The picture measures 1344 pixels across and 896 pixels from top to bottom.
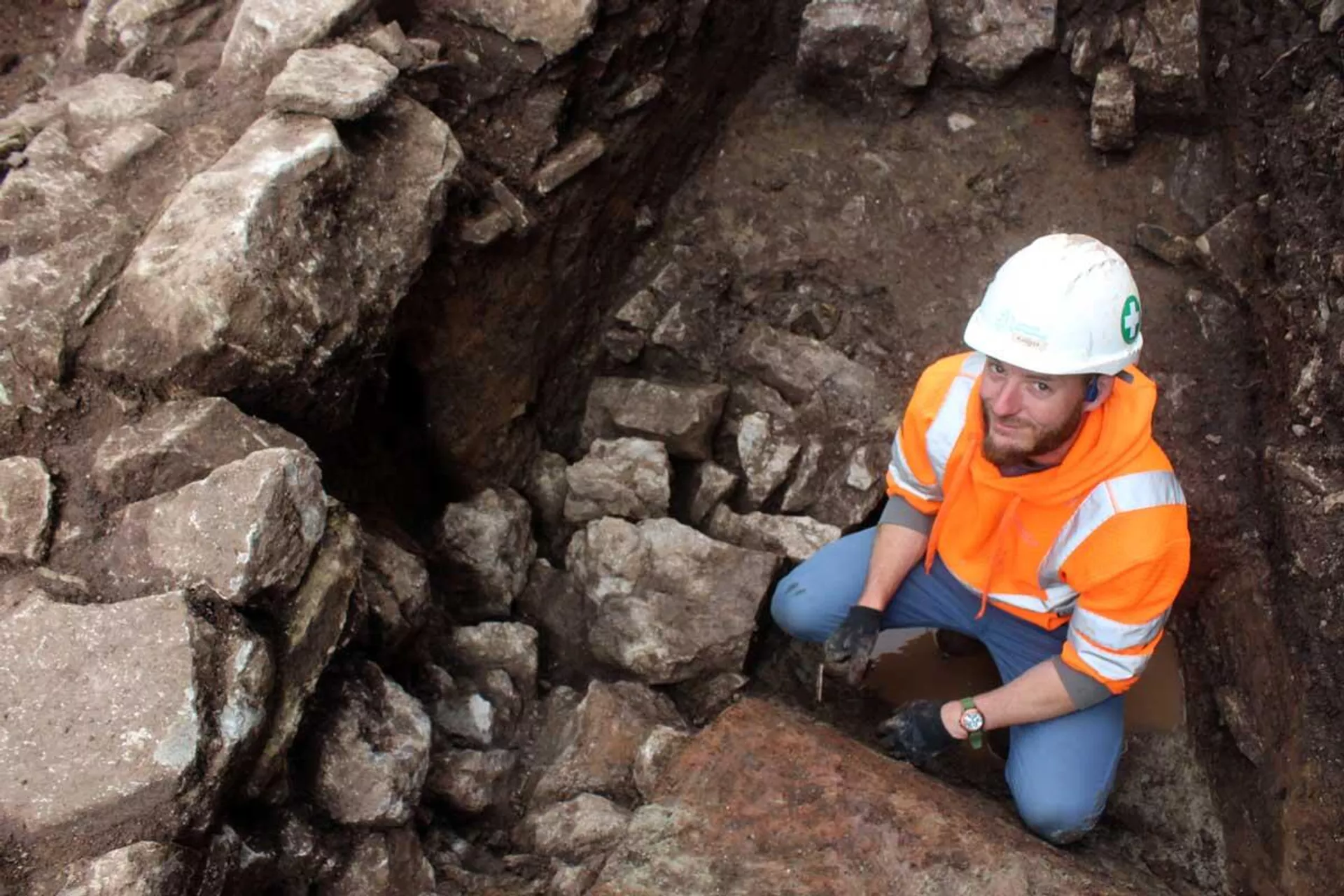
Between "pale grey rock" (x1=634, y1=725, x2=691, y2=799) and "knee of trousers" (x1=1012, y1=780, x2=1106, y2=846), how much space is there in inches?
37.3

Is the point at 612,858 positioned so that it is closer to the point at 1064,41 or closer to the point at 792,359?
the point at 792,359

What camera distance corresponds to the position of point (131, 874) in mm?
1935

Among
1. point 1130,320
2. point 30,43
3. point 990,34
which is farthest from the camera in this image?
point 990,34

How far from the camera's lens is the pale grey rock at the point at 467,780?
274 centimetres

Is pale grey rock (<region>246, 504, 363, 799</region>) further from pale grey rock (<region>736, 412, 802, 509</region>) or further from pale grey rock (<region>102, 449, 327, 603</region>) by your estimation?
pale grey rock (<region>736, 412, 802, 509</region>)

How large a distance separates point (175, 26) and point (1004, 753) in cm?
340

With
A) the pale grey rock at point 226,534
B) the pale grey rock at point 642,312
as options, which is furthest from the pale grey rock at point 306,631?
the pale grey rock at point 642,312

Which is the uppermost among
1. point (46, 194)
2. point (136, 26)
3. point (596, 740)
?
point (136, 26)

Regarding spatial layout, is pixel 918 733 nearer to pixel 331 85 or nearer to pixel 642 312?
pixel 642 312

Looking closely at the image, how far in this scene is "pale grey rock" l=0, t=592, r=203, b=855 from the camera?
196 centimetres

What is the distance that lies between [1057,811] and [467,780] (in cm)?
158

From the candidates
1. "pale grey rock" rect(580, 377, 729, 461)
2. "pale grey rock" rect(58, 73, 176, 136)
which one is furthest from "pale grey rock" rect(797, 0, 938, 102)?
"pale grey rock" rect(58, 73, 176, 136)

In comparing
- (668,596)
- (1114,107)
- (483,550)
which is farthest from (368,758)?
(1114,107)

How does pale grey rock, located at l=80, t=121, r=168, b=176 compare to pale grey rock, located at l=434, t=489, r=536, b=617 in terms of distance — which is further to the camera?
pale grey rock, located at l=434, t=489, r=536, b=617
